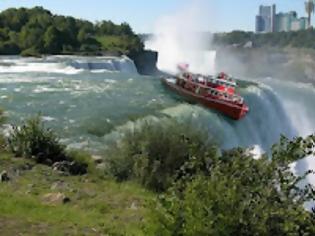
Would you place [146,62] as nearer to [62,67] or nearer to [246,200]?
[62,67]

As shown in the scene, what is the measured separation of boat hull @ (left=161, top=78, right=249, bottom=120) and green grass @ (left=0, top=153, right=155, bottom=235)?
14.3 meters

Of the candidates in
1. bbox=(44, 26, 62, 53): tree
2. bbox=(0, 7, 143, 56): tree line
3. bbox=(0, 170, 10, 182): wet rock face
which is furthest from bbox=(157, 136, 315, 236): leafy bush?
bbox=(44, 26, 62, 53): tree

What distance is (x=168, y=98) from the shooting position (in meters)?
25.8

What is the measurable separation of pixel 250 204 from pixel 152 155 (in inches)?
214

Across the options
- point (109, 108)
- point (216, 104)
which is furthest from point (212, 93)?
point (109, 108)

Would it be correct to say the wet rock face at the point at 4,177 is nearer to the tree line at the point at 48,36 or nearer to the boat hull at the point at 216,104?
the boat hull at the point at 216,104

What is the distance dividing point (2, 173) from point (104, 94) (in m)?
16.6

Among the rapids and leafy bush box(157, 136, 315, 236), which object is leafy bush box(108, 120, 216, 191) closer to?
the rapids

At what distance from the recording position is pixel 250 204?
4.84 meters

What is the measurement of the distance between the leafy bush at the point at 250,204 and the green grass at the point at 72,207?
347 mm

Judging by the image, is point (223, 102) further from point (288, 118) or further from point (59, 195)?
point (59, 195)

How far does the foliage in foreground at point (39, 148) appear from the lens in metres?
11.0

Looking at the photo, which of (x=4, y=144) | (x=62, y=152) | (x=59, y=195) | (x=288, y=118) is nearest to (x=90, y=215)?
(x=59, y=195)

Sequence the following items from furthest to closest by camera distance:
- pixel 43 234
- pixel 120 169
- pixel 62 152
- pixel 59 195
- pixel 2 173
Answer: pixel 62 152 → pixel 120 169 → pixel 2 173 → pixel 59 195 → pixel 43 234
